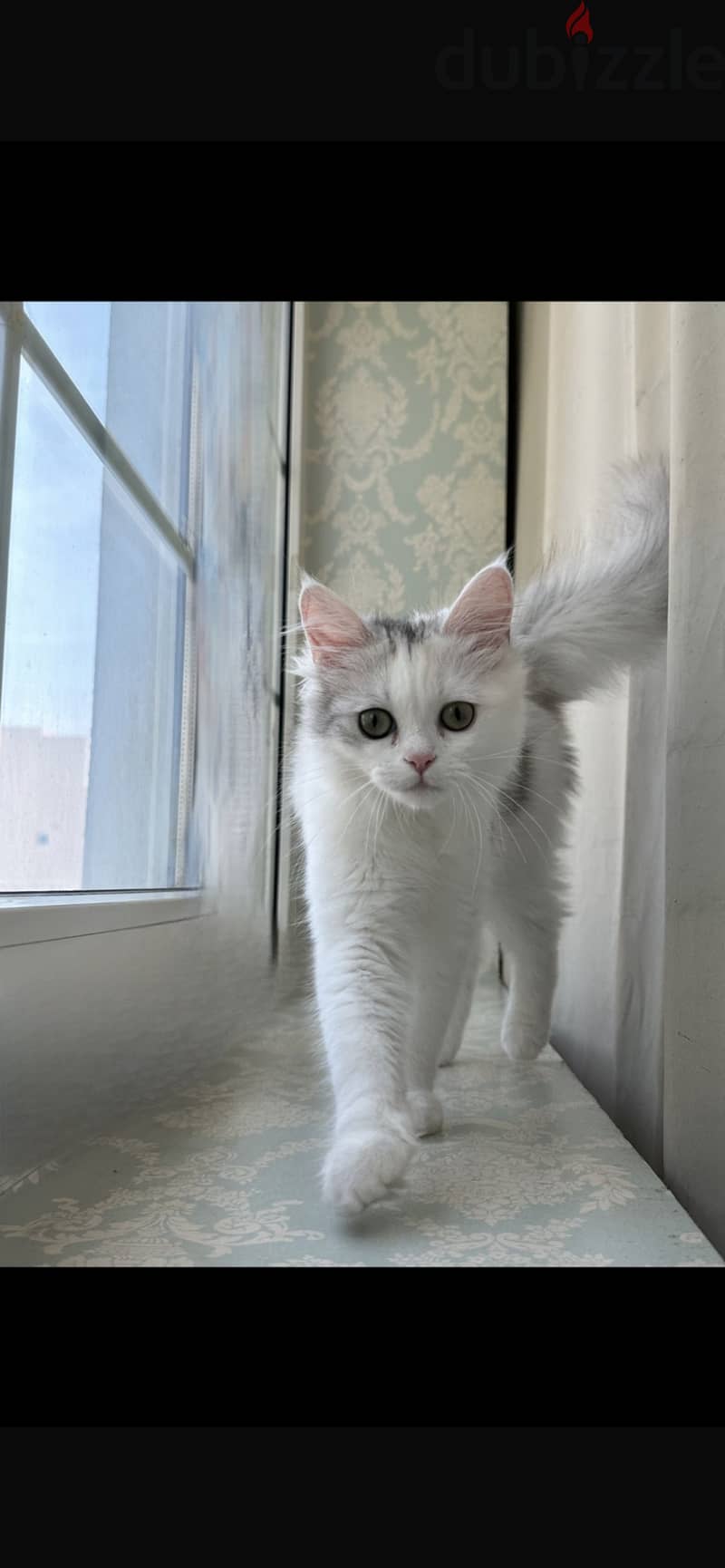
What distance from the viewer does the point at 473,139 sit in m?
0.68

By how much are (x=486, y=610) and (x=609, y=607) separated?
24 cm

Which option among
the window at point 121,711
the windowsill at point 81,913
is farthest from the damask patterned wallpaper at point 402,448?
Answer: the windowsill at point 81,913

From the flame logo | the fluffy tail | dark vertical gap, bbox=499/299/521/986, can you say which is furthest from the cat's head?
dark vertical gap, bbox=499/299/521/986

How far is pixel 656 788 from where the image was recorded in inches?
50.3

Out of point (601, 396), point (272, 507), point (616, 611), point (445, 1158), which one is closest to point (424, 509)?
point (272, 507)

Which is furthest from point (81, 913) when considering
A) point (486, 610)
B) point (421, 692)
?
point (486, 610)

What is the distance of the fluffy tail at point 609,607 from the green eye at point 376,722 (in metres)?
0.28

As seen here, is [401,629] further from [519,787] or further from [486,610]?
[519,787]

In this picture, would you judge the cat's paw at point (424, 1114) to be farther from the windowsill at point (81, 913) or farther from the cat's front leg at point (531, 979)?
the cat's front leg at point (531, 979)

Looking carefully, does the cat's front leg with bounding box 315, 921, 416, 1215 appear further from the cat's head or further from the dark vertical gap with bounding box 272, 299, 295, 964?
the dark vertical gap with bounding box 272, 299, 295, 964

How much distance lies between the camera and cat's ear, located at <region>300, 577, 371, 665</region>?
4.12 ft

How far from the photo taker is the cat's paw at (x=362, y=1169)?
2.84ft

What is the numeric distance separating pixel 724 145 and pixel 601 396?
1.08m

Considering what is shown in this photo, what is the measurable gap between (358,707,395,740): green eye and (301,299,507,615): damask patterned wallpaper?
1883 mm
